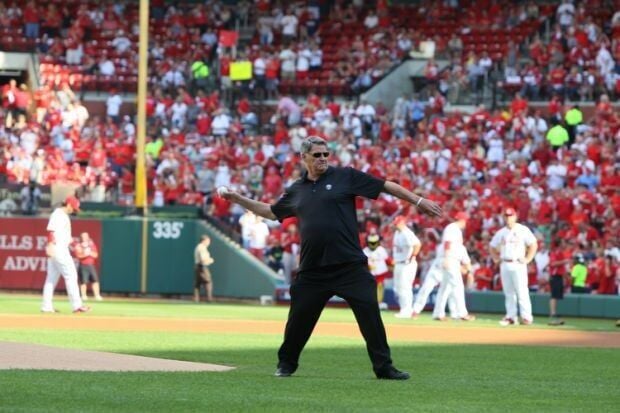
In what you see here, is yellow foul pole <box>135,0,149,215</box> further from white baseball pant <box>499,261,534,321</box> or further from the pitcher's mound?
the pitcher's mound

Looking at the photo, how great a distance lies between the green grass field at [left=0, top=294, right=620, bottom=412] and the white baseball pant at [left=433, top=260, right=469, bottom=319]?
6.59 metres

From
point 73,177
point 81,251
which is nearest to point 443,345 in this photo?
point 81,251

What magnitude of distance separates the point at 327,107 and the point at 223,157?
3.37m

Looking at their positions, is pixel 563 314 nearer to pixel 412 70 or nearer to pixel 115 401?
pixel 412 70

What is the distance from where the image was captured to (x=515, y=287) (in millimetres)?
24547

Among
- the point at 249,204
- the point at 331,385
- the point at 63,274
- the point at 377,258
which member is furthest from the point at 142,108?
the point at 331,385

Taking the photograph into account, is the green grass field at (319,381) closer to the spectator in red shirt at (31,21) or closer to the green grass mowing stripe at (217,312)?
the green grass mowing stripe at (217,312)

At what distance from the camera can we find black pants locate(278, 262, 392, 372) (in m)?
12.1

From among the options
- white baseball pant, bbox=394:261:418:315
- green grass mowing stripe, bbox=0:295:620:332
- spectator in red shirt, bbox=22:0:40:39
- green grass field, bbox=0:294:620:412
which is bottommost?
green grass mowing stripe, bbox=0:295:620:332

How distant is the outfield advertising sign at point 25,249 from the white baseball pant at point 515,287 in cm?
1250

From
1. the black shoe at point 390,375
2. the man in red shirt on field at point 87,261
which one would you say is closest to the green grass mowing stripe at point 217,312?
the man in red shirt on field at point 87,261

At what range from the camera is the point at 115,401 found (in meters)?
9.94

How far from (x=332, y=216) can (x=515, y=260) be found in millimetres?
12722

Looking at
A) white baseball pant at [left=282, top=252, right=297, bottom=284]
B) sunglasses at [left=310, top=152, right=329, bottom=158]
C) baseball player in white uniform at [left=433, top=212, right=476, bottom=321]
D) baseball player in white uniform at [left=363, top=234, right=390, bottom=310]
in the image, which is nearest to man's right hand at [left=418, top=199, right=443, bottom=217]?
sunglasses at [left=310, top=152, right=329, bottom=158]
